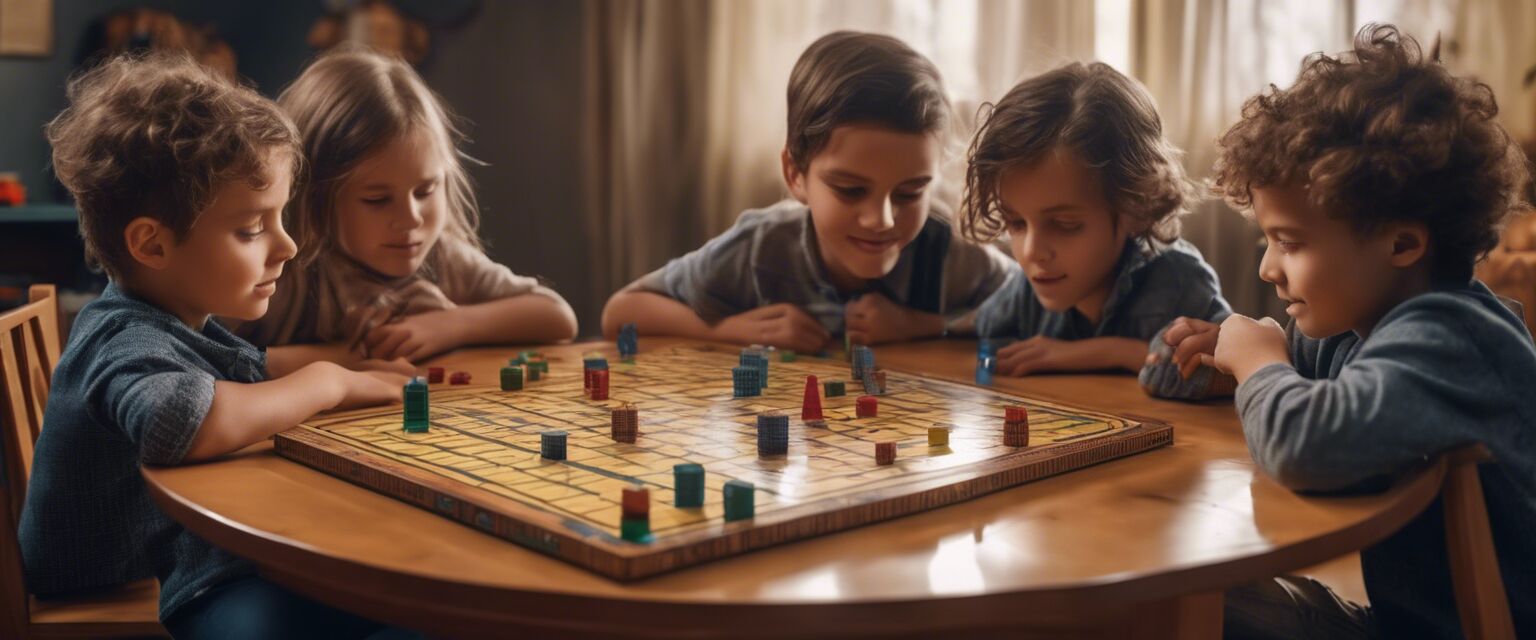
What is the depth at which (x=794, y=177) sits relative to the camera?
2.45 metres

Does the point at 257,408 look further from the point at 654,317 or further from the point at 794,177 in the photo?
the point at 794,177

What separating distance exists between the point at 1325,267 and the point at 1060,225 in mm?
676

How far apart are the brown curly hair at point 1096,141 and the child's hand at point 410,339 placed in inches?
37.9

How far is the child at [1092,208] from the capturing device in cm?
201

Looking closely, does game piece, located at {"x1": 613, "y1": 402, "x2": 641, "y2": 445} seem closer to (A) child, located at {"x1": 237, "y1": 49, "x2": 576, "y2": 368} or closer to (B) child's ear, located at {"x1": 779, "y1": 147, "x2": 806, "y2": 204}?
(A) child, located at {"x1": 237, "y1": 49, "x2": 576, "y2": 368}

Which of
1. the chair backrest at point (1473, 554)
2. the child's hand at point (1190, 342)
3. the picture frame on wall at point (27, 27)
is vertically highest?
the picture frame on wall at point (27, 27)

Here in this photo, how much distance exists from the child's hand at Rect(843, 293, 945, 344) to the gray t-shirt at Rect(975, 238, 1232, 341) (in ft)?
0.98

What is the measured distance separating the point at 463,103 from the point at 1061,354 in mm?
3547

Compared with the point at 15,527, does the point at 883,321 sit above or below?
above

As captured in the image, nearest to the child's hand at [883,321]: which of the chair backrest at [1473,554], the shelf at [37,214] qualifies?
the chair backrest at [1473,554]

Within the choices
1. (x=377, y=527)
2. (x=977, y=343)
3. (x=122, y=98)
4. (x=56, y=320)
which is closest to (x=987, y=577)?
(x=377, y=527)

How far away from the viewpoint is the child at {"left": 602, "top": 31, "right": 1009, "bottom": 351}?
2.23 metres

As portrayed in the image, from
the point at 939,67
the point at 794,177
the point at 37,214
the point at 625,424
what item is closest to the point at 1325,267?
the point at 625,424

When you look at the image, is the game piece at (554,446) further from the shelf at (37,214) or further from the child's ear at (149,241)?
the shelf at (37,214)
